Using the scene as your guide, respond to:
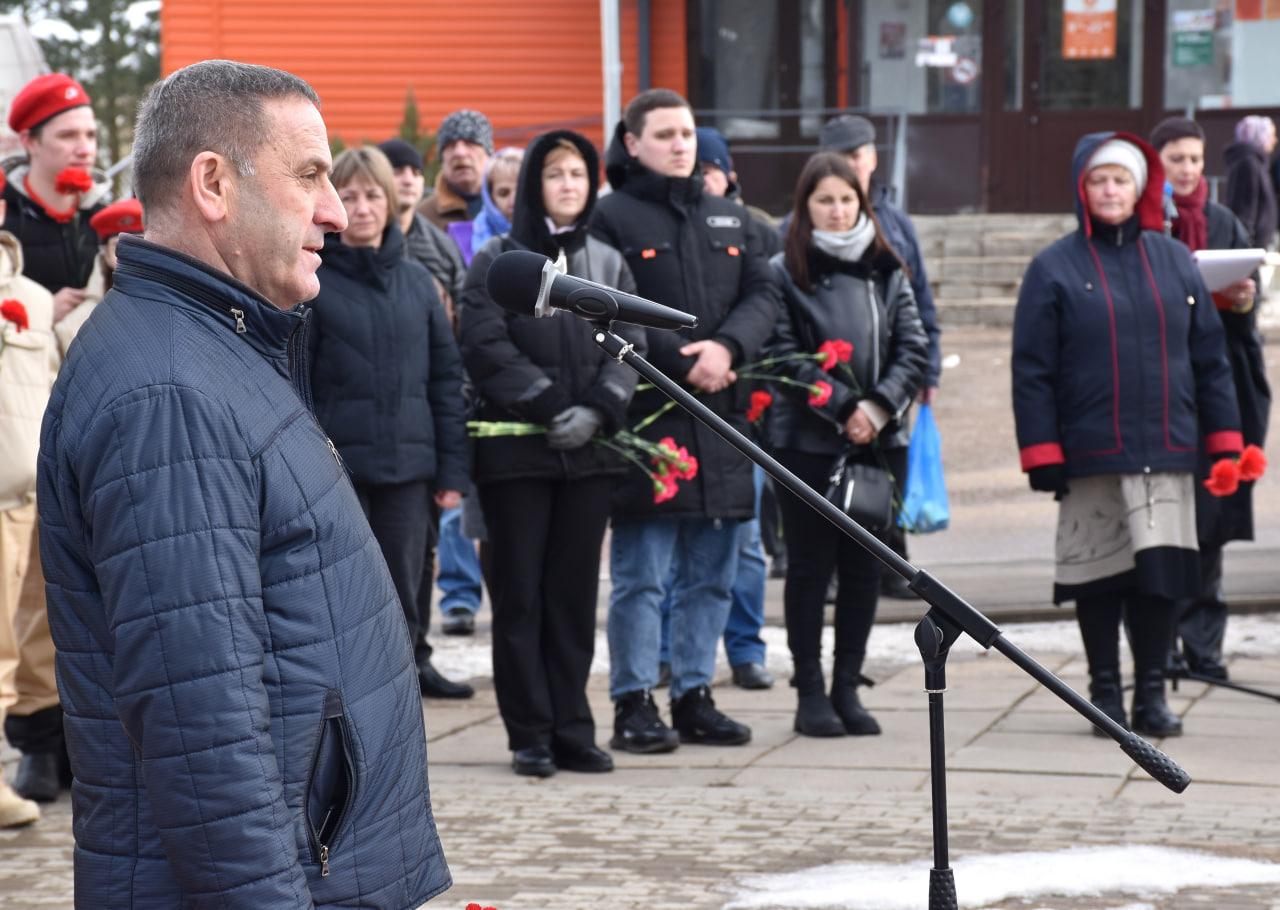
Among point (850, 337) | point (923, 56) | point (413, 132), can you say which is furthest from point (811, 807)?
point (923, 56)

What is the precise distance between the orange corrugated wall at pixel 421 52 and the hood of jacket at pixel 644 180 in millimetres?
14537

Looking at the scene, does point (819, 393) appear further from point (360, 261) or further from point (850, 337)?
point (360, 261)

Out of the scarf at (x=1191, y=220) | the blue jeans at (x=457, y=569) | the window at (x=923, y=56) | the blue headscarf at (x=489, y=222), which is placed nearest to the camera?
the scarf at (x=1191, y=220)

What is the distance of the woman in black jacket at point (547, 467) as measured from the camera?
564 cm

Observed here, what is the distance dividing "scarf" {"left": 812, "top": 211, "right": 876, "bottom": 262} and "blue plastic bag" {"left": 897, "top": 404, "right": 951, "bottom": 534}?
752 millimetres

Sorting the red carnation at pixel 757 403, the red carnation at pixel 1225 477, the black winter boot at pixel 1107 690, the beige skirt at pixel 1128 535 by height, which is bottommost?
the black winter boot at pixel 1107 690

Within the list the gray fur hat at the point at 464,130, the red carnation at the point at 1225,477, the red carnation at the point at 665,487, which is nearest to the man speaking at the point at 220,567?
the red carnation at the point at 665,487

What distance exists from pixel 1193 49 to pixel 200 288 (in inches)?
739

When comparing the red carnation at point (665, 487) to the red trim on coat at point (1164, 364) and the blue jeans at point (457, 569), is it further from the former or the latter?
the blue jeans at point (457, 569)

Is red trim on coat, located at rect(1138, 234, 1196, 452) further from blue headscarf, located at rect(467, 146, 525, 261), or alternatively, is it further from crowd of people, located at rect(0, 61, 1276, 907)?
blue headscarf, located at rect(467, 146, 525, 261)

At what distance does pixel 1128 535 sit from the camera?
6.08 m

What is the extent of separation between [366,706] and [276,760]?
0.58ft

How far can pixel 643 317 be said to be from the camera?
9.66 ft

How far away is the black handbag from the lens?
613 centimetres
